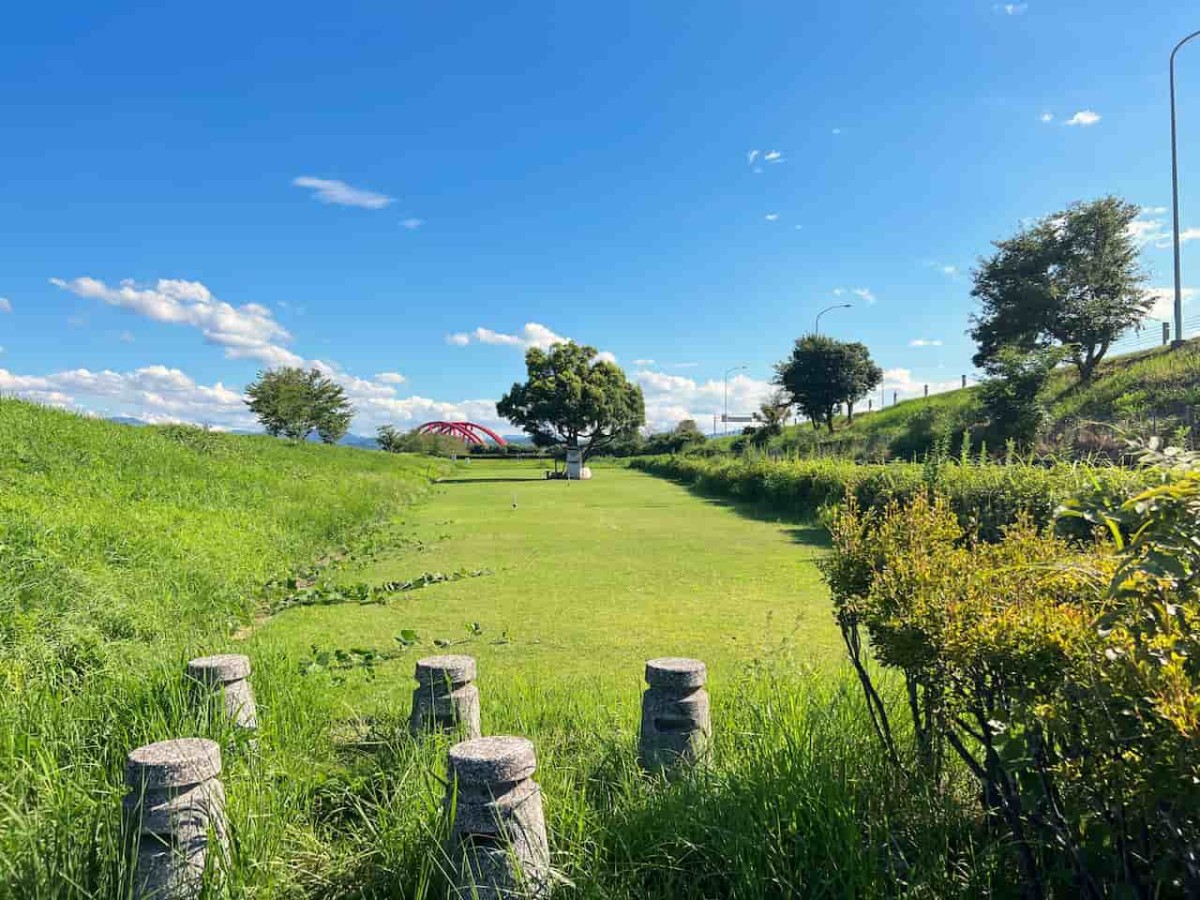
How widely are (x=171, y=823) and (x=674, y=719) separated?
177cm

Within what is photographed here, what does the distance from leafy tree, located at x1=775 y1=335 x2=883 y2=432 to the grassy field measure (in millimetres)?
26489

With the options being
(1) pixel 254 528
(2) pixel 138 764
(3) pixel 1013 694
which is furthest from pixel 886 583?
(1) pixel 254 528

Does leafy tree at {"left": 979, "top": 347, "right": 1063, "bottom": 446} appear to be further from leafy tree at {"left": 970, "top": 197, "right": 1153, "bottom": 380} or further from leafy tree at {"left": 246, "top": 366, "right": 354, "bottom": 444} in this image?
leafy tree at {"left": 246, "top": 366, "right": 354, "bottom": 444}

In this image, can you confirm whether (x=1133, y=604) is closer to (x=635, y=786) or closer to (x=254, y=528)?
(x=635, y=786)

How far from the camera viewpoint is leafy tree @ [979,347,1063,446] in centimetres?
1984

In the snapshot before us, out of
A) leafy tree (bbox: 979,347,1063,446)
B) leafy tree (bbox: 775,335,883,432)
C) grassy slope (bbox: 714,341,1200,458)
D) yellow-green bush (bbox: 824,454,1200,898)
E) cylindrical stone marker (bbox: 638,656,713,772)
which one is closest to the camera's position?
yellow-green bush (bbox: 824,454,1200,898)

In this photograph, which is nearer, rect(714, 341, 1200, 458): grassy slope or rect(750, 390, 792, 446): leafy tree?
rect(714, 341, 1200, 458): grassy slope

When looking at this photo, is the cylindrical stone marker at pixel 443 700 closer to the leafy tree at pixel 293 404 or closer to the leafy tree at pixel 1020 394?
the leafy tree at pixel 1020 394

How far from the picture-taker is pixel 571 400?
120ft

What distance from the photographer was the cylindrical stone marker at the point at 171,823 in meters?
2.07

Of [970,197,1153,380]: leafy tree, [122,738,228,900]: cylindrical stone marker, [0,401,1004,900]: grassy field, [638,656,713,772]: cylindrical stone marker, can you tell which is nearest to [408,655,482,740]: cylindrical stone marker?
[0,401,1004,900]: grassy field

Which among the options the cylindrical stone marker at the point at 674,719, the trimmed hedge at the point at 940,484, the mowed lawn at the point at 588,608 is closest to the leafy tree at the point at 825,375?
the trimmed hedge at the point at 940,484

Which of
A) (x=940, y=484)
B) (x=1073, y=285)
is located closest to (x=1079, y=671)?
(x=940, y=484)

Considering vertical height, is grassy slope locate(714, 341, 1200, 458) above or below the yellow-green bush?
above
